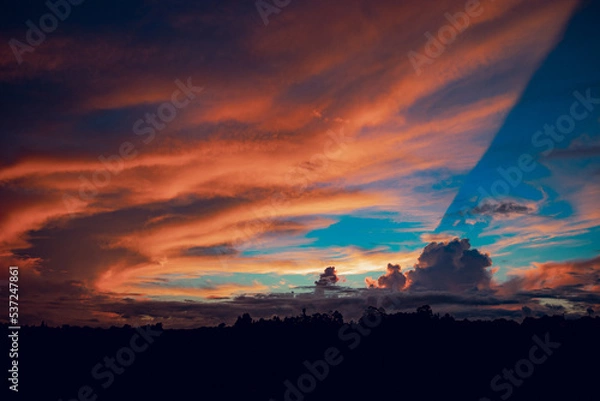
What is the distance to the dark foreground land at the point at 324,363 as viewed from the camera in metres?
98.3

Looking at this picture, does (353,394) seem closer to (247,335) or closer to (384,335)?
(384,335)

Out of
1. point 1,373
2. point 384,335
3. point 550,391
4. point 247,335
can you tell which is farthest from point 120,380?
point 550,391

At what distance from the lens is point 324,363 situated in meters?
112

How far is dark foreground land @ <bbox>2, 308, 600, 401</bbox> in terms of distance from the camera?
98312mm

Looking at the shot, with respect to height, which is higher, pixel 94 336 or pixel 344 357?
pixel 94 336

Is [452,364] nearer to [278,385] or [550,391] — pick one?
[550,391]

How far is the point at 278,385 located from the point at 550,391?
56724 millimetres

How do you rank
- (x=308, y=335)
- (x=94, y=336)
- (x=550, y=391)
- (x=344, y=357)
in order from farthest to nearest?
(x=308, y=335) < (x=94, y=336) < (x=344, y=357) < (x=550, y=391)

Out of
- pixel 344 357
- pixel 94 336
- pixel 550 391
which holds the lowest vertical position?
pixel 550 391

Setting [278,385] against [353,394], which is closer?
[353,394]

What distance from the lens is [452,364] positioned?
10775 centimetres

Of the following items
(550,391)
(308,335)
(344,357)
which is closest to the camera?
(550,391)

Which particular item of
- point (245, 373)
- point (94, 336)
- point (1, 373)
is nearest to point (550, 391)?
point (245, 373)

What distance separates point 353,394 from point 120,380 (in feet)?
174
